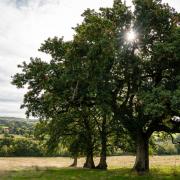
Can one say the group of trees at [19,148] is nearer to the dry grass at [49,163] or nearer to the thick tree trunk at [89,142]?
the dry grass at [49,163]

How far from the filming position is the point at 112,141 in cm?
5788

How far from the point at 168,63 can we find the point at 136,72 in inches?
139

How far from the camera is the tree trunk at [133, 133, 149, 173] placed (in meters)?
44.9

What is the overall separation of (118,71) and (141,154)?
11.5 m

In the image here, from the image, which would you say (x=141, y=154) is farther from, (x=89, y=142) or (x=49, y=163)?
(x=49, y=163)

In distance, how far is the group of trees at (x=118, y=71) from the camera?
120ft

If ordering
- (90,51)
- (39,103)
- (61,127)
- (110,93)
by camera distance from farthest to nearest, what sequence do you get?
(61,127) < (39,103) < (110,93) < (90,51)

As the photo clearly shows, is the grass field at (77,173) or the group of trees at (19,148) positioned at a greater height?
the group of trees at (19,148)

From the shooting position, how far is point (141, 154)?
45.7 m

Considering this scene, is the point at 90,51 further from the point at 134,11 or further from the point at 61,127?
the point at 61,127

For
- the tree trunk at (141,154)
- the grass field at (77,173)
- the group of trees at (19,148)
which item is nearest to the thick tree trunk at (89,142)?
the grass field at (77,173)

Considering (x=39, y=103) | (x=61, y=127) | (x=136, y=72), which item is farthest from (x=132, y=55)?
(x=61, y=127)

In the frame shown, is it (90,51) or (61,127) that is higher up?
(90,51)

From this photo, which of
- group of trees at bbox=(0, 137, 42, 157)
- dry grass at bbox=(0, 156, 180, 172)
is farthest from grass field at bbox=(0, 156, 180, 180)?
group of trees at bbox=(0, 137, 42, 157)
